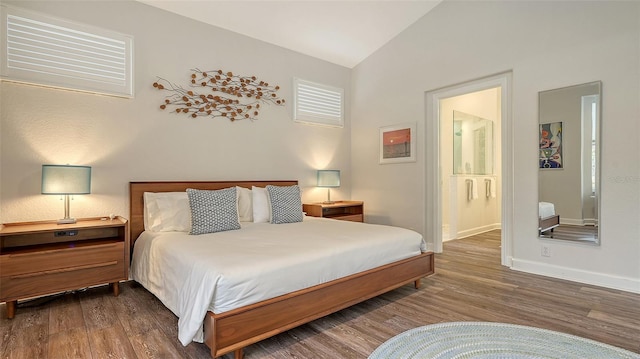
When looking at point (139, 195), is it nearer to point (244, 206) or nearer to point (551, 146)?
point (244, 206)

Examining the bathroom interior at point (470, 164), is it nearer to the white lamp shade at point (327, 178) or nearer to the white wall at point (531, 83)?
the white wall at point (531, 83)

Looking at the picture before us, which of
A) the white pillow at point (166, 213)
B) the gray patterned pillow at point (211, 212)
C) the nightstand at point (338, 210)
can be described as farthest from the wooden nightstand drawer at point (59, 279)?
the nightstand at point (338, 210)

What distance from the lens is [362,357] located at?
192 cm

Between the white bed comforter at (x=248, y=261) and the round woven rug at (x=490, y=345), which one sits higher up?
the white bed comforter at (x=248, y=261)

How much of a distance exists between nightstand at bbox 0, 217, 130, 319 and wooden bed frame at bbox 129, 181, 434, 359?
46 centimetres

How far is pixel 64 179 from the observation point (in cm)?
277

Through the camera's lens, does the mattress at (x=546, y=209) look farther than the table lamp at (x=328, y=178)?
No

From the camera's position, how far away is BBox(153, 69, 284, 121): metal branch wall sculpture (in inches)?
148

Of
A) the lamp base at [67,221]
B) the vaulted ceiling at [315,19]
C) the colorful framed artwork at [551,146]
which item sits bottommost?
the lamp base at [67,221]

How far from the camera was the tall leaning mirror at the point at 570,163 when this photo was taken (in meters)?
3.20

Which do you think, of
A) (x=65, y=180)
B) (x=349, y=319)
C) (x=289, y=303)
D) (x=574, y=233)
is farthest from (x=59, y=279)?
(x=574, y=233)

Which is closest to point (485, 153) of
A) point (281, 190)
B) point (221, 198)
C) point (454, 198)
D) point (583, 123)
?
point (454, 198)

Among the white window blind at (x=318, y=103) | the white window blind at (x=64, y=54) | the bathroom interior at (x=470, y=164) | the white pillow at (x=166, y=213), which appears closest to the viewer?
the white window blind at (x=64, y=54)

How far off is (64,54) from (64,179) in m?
1.26
